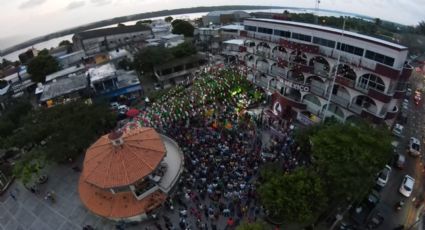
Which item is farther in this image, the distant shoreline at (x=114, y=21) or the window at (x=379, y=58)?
the distant shoreline at (x=114, y=21)

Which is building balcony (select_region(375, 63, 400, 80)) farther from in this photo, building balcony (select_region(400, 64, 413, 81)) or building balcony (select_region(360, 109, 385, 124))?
building balcony (select_region(360, 109, 385, 124))

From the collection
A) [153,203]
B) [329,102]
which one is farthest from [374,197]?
[153,203]

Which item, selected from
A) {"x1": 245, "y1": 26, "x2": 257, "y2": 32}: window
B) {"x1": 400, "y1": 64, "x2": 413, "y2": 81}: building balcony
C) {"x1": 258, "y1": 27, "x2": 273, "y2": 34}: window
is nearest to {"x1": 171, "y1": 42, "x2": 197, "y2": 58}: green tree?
{"x1": 245, "y1": 26, "x2": 257, "y2": 32}: window

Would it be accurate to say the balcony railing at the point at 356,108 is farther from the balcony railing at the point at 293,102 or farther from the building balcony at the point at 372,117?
the balcony railing at the point at 293,102

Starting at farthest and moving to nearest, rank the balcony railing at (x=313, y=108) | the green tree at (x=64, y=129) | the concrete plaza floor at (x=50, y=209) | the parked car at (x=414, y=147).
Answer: the balcony railing at (x=313, y=108), the parked car at (x=414, y=147), the green tree at (x=64, y=129), the concrete plaza floor at (x=50, y=209)

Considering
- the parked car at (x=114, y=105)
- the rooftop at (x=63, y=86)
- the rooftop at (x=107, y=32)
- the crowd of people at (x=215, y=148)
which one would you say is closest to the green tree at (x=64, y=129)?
the crowd of people at (x=215, y=148)

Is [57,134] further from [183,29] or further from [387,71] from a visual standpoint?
[183,29]

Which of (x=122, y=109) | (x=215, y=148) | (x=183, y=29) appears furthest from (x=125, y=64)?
(x=215, y=148)
